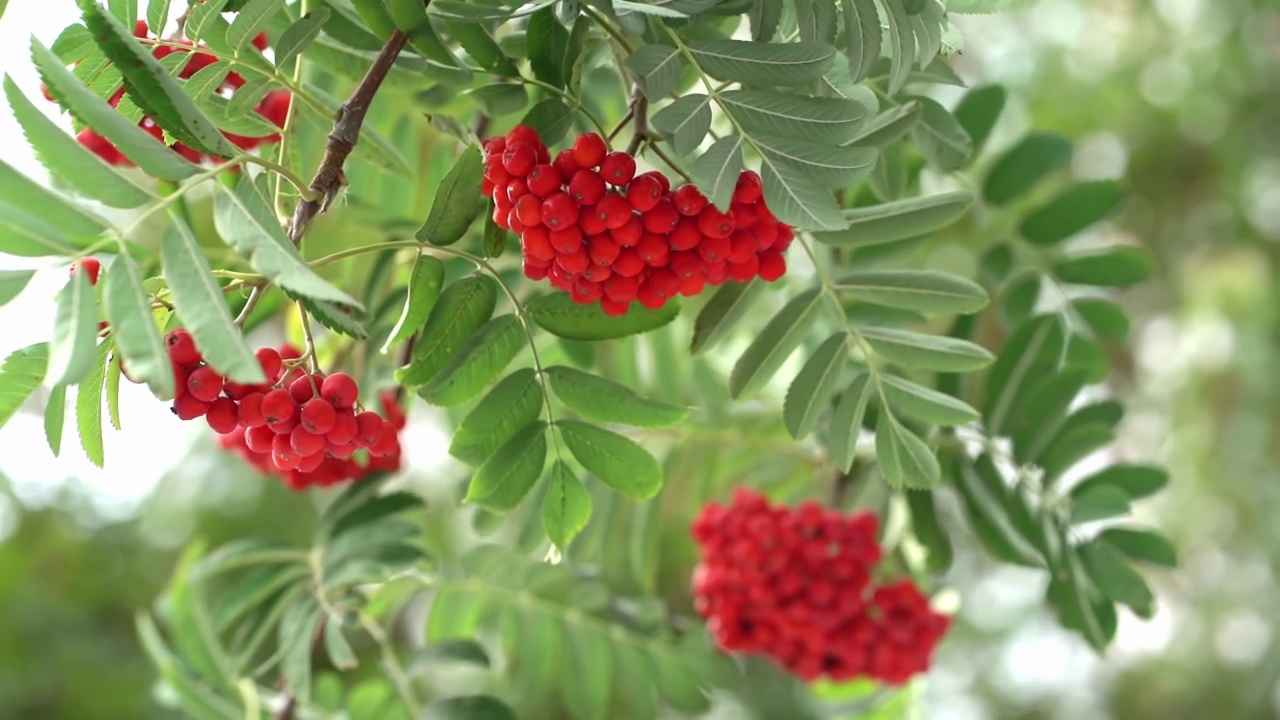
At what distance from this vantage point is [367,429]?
2.57 ft

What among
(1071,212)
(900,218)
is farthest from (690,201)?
(1071,212)

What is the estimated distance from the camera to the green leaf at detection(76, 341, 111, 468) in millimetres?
724

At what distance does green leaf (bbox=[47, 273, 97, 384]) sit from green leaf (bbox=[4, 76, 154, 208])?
0.19ft

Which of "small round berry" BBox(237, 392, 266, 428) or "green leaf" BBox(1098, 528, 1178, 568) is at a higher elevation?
"small round berry" BBox(237, 392, 266, 428)

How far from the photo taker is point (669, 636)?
147 centimetres

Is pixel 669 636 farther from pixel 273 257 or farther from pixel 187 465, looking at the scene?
pixel 187 465

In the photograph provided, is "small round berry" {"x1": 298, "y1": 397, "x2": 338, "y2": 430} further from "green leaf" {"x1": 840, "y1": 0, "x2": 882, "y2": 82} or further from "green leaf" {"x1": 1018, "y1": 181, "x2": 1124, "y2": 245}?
"green leaf" {"x1": 1018, "y1": 181, "x2": 1124, "y2": 245}

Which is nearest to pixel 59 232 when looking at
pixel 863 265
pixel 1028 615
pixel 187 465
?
pixel 863 265

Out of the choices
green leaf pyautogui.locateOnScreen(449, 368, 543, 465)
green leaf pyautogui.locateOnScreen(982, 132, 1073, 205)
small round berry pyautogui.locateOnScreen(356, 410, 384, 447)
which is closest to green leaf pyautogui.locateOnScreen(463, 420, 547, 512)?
green leaf pyautogui.locateOnScreen(449, 368, 543, 465)

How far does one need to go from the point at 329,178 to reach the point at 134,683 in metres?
2.66

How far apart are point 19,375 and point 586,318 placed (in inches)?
16.0

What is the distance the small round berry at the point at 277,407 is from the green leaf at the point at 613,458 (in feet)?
0.82

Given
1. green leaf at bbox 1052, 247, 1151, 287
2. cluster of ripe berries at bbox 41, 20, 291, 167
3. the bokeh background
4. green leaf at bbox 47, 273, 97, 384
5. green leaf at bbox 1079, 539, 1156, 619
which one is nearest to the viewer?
green leaf at bbox 47, 273, 97, 384

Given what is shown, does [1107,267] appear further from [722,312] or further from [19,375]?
[19,375]
